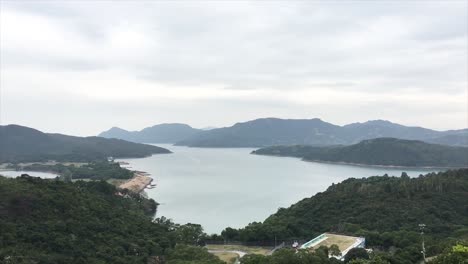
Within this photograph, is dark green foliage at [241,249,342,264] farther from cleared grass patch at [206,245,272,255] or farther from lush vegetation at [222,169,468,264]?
cleared grass patch at [206,245,272,255]

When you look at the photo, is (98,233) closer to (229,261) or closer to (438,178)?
(229,261)

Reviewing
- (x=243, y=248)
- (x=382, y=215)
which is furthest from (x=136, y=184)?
(x=382, y=215)

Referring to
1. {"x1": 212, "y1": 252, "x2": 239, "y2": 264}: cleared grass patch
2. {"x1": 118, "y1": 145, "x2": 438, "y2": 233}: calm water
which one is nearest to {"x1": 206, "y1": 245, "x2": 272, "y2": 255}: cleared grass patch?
{"x1": 212, "y1": 252, "x2": 239, "y2": 264}: cleared grass patch

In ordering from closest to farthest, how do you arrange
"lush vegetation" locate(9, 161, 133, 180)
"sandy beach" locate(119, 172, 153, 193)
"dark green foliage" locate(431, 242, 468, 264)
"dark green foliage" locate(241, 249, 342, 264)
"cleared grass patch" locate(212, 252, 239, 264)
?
"dark green foliage" locate(431, 242, 468, 264)
"dark green foliage" locate(241, 249, 342, 264)
"cleared grass patch" locate(212, 252, 239, 264)
"sandy beach" locate(119, 172, 153, 193)
"lush vegetation" locate(9, 161, 133, 180)

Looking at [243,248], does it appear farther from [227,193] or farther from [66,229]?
[227,193]

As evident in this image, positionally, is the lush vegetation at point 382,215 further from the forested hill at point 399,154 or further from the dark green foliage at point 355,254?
the forested hill at point 399,154
